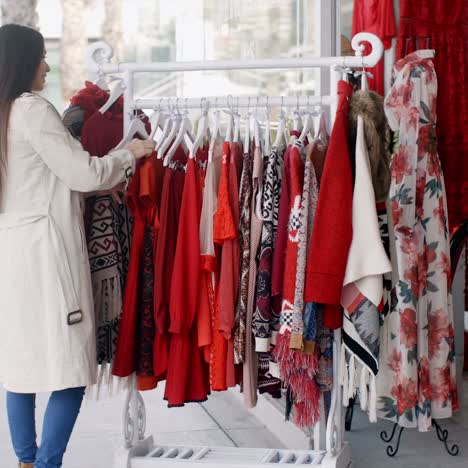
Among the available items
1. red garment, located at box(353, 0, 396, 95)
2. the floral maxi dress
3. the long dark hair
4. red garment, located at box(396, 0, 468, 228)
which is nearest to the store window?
red garment, located at box(353, 0, 396, 95)

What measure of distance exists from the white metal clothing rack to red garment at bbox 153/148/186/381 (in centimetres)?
23

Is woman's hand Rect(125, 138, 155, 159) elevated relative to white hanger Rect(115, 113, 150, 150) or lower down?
lower down

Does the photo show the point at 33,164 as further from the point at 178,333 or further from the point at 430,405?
the point at 430,405

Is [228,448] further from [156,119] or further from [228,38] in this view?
[228,38]

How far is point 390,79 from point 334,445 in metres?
1.54

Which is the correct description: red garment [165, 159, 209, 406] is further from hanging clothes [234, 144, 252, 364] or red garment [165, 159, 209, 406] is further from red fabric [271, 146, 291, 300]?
red fabric [271, 146, 291, 300]

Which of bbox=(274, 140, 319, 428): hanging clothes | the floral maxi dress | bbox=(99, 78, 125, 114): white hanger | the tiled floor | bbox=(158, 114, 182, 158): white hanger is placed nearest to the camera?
bbox=(274, 140, 319, 428): hanging clothes

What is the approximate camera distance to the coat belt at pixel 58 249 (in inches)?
102

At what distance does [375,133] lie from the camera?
2668 mm

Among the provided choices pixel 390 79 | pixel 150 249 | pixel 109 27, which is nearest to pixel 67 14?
pixel 109 27

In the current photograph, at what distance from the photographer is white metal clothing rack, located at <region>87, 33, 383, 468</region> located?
277 centimetres

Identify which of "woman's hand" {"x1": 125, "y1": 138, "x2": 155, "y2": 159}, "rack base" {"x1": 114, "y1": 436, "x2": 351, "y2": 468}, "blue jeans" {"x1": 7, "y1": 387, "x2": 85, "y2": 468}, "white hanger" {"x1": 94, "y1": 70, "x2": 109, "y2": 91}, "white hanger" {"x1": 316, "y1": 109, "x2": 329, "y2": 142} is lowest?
"rack base" {"x1": 114, "y1": 436, "x2": 351, "y2": 468}

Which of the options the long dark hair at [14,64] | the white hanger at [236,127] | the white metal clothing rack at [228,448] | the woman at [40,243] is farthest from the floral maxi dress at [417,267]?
the long dark hair at [14,64]

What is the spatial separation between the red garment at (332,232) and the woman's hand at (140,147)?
0.57 metres
